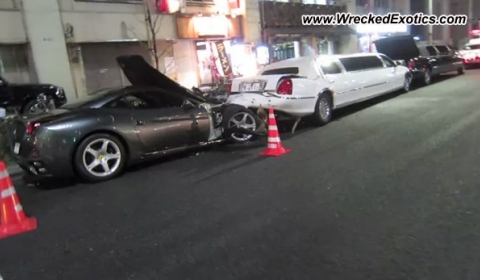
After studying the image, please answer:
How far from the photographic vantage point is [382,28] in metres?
30.7

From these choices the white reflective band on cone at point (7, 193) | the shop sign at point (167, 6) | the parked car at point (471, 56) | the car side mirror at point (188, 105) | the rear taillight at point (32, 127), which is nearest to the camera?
the white reflective band on cone at point (7, 193)

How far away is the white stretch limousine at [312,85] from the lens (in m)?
8.51

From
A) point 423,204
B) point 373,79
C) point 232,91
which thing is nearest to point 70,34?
point 232,91

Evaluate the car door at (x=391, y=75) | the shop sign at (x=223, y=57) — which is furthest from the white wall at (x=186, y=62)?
the car door at (x=391, y=75)

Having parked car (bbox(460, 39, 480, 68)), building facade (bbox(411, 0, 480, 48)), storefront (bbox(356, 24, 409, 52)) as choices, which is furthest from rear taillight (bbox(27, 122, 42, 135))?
building facade (bbox(411, 0, 480, 48))

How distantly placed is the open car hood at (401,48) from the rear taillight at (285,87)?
8.92m

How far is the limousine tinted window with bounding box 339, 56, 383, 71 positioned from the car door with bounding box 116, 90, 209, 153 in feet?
15.7

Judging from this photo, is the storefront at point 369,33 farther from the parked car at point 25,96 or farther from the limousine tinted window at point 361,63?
the parked car at point 25,96

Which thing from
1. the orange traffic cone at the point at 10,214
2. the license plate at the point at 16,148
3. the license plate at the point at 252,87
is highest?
the license plate at the point at 252,87

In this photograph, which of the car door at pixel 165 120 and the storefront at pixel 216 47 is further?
the storefront at pixel 216 47

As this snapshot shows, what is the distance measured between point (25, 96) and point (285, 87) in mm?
7438

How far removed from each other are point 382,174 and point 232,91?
4.81 metres

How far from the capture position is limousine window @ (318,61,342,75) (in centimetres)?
954

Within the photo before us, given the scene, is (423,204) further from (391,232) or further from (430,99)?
(430,99)
